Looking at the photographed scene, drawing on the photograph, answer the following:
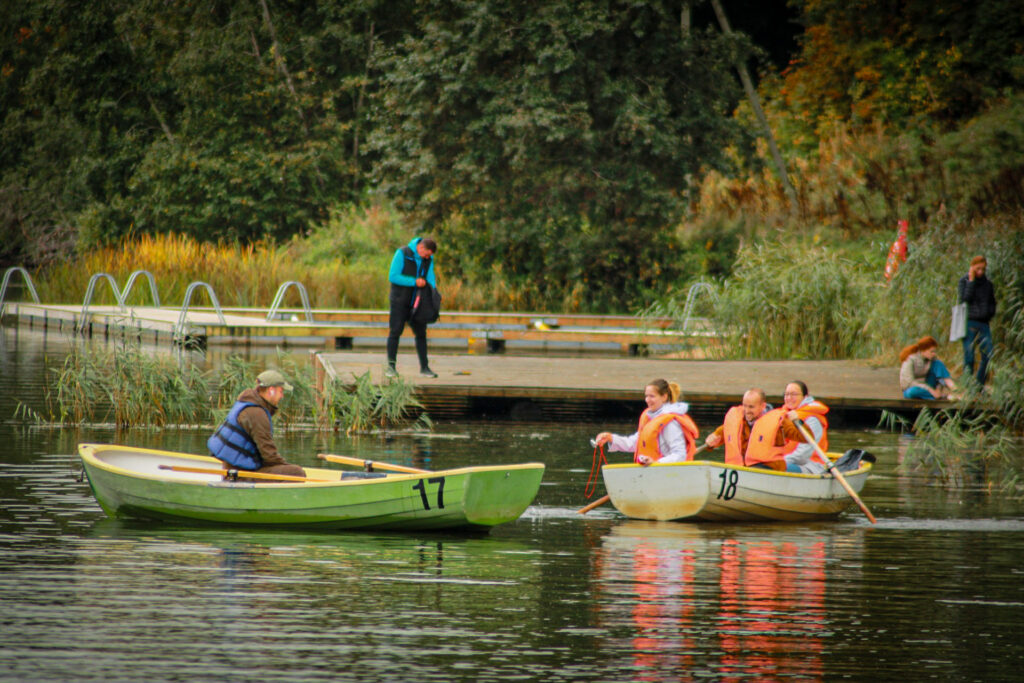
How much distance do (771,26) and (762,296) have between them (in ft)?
82.4

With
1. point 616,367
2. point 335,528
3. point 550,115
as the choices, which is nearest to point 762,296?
point 616,367

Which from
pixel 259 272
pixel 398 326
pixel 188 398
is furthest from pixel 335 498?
pixel 259 272

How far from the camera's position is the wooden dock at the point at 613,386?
17.7m

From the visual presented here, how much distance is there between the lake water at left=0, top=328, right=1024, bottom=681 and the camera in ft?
23.9

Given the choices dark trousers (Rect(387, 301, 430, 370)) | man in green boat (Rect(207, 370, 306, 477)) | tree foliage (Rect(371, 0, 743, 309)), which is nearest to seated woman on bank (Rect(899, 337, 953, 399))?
dark trousers (Rect(387, 301, 430, 370))

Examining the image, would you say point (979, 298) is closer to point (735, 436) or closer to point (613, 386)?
point (613, 386)

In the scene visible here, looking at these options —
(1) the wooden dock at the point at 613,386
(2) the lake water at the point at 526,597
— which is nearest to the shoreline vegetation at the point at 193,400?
(1) the wooden dock at the point at 613,386

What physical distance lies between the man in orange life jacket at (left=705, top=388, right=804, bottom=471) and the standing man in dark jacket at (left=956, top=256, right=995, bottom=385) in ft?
20.8

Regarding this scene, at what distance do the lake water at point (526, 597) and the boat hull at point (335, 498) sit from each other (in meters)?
0.14

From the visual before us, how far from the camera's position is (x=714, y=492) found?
37.3 ft

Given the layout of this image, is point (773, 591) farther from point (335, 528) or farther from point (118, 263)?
point (118, 263)

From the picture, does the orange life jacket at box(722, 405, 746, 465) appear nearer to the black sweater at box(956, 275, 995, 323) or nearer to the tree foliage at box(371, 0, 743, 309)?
the black sweater at box(956, 275, 995, 323)

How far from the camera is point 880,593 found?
9086 mm

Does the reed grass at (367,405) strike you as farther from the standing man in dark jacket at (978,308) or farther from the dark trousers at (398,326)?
the standing man in dark jacket at (978,308)
